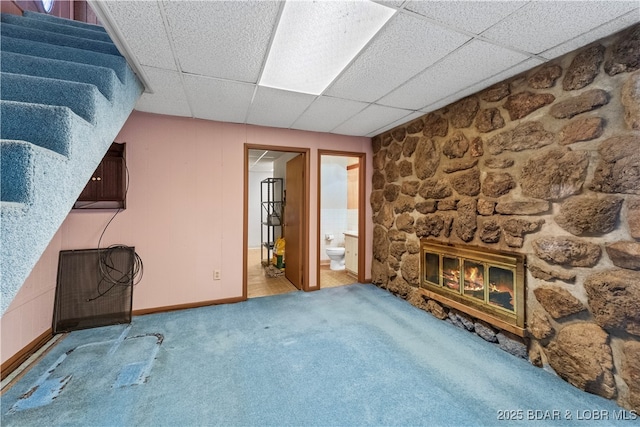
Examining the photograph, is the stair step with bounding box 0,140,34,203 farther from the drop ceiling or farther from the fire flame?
the fire flame

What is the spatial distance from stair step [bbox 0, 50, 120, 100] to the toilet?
3.86m

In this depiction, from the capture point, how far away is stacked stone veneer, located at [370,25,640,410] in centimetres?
150

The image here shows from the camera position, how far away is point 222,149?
10.4ft

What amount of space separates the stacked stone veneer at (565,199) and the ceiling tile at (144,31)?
8.32ft

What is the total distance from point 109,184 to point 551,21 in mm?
3757

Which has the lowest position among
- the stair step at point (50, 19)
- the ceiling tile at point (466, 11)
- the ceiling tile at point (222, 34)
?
the ceiling tile at point (466, 11)

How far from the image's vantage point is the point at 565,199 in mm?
1772

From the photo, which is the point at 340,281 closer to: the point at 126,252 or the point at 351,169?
the point at 351,169

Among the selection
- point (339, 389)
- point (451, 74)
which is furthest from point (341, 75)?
point (339, 389)

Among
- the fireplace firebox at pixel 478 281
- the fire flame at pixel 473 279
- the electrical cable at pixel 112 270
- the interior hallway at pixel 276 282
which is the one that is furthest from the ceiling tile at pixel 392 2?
the interior hallway at pixel 276 282

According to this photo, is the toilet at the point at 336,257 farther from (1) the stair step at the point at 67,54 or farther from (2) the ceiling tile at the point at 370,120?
(1) the stair step at the point at 67,54

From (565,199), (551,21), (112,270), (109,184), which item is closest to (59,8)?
(109,184)

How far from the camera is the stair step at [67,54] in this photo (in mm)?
1759

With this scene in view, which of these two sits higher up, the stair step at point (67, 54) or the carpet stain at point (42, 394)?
the stair step at point (67, 54)
